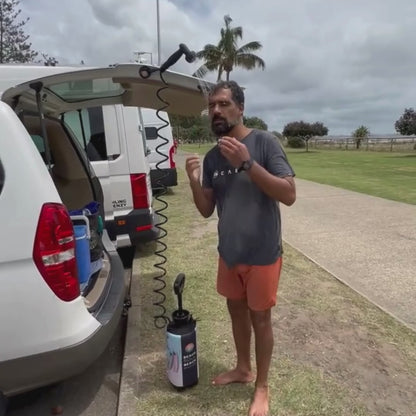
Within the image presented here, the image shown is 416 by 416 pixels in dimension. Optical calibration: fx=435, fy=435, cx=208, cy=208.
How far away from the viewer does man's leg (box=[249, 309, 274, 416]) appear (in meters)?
2.50

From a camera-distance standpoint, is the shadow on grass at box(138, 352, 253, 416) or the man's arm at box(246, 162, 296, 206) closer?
the man's arm at box(246, 162, 296, 206)

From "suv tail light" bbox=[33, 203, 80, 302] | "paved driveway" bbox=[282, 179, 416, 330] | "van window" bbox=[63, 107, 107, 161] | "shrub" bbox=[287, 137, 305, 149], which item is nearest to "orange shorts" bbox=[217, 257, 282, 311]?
"suv tail light" bbox=[33, 203, 80, 302]

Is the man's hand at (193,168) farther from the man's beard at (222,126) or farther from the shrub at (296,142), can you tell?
the shrub at (296,142)

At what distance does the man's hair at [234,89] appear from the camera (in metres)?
2.38

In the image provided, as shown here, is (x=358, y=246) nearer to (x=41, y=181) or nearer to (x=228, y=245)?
(x=228, y=245)

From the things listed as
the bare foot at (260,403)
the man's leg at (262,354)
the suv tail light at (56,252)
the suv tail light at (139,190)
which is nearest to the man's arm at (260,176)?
the man's leg at (262,354)

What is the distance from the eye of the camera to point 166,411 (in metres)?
2.59

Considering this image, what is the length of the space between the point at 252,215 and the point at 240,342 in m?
0.91

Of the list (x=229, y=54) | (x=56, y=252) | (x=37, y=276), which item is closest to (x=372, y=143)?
(x=229, y=54)

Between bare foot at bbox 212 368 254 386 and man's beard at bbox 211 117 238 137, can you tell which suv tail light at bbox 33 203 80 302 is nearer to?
man's beard at bbox 211 117 238 137

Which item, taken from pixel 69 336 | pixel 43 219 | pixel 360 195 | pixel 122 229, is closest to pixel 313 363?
pixel 69 336

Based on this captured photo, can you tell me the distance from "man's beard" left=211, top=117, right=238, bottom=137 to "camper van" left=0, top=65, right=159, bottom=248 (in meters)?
2.72

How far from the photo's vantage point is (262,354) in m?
2.55

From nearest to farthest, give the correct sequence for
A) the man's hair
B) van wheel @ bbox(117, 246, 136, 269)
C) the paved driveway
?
the man's hair → the paved driveway → van wheel @ bbox(117, 246, 136, 269)
